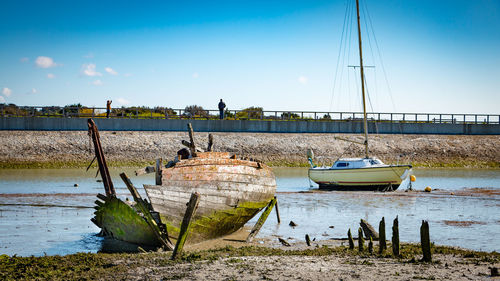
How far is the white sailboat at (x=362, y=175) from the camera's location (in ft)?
95.7

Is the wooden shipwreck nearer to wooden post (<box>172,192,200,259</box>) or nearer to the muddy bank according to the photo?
wooden post (<box>172,192,200,259</box>)

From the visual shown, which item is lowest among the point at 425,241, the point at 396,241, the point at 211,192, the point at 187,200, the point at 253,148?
the point at 396,241

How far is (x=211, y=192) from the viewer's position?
13.1m

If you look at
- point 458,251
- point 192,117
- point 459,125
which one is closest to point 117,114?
point 192,117

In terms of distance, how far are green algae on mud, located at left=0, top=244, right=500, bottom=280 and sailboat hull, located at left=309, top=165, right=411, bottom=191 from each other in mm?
16885

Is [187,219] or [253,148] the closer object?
[187,219]

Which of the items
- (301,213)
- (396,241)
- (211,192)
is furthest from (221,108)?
(396,241)

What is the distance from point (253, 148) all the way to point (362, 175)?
62.7 ft

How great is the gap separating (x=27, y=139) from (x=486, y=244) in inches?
1550

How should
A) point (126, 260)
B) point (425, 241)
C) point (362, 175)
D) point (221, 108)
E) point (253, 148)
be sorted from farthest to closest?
point (221, 108)
point (253, 148)
point (362, 175)
point (126, 260)
point (425, 241)

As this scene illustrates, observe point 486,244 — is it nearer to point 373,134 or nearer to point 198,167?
point 198,167

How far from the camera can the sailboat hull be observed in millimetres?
29109

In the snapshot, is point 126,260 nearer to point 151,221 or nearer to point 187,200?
point 151,221

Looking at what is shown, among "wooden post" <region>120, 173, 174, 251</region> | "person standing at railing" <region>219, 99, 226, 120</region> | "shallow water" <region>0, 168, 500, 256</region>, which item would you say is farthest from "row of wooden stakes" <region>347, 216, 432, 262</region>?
"person standing at railing" <region>219, 99, 226, 120</region>
